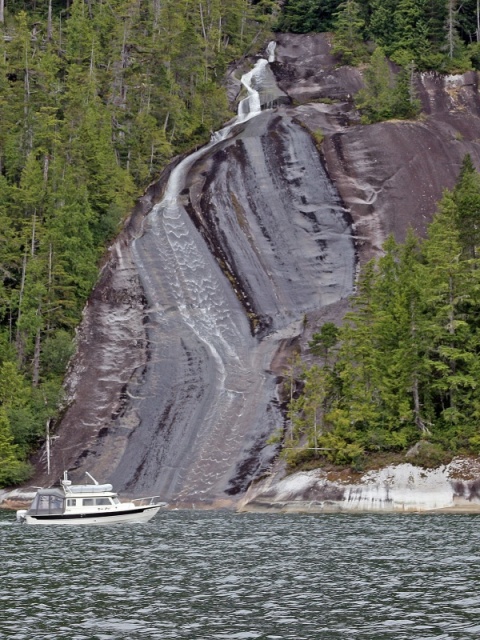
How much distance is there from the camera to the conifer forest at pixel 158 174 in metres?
64.0

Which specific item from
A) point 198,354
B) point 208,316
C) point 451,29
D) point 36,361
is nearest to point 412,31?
point 451,29

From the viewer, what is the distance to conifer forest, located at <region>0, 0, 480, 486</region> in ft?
210

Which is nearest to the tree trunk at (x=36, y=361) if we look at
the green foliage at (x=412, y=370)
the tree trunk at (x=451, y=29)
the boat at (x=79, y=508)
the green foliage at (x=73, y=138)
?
the green foliage at (x=73, y=138)

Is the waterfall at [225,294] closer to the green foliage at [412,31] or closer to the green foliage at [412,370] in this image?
the green foliage at [412,370]

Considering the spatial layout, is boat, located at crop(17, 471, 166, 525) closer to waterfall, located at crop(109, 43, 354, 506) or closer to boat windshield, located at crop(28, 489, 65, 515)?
boat windshield, located at crop(28, 489, 65, 515)

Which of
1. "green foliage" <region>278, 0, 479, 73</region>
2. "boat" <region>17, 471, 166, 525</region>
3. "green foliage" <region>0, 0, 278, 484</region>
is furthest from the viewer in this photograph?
"green foliage" <region>278, 0, 479, 73</region>

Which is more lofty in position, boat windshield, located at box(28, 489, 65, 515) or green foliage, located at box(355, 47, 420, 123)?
green foliage, located at box(355, 47, 420, 123)

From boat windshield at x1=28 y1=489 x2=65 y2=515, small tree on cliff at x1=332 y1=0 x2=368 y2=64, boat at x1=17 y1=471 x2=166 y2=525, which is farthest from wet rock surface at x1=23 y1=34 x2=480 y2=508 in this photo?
boat windshield at x1=28 y1=489 x2=65 y2=515

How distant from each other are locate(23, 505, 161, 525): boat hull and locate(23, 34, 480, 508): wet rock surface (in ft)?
33.1

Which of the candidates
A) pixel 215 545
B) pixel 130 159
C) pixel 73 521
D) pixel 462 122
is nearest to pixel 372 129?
pixel 462 122

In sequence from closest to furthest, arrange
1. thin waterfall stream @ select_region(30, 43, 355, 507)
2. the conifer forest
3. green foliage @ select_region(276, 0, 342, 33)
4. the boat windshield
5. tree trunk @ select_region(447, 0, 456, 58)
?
the boat windshield, the conifer forest, thin waterfall stream @ select_region(30, 43, 355, 507), tree trunk @ select_region(447, 0, 456, 58), green foliage @ select_region(276, 0, 342, 33)

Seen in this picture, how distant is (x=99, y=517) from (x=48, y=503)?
309 cm

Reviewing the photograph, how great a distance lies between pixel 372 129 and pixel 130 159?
24237 mm

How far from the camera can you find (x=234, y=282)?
8300 cm
